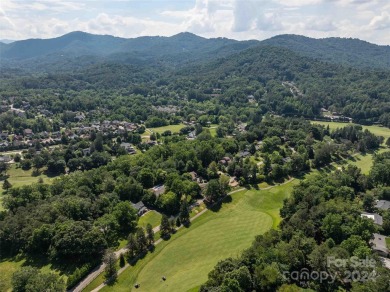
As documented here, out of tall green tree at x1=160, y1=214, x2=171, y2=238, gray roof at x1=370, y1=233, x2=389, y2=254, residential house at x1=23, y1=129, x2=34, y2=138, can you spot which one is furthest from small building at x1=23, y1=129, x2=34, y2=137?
gray roof at x1=370, y1=233, x2=389, y2=254

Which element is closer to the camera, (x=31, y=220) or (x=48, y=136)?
(x=31, y=220)

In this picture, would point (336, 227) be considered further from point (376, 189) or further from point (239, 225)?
point (376, 189)

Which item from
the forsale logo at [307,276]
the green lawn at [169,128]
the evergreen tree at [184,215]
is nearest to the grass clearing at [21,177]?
the evergreen tree at [184,215]

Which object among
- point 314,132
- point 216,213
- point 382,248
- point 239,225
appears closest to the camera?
point 382,248

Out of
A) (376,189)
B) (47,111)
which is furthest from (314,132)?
(47,111)

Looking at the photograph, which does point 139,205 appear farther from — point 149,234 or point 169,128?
point 169,128

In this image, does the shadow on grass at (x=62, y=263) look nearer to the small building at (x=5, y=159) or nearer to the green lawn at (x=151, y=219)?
the green lawn at (x=151, y=219)
